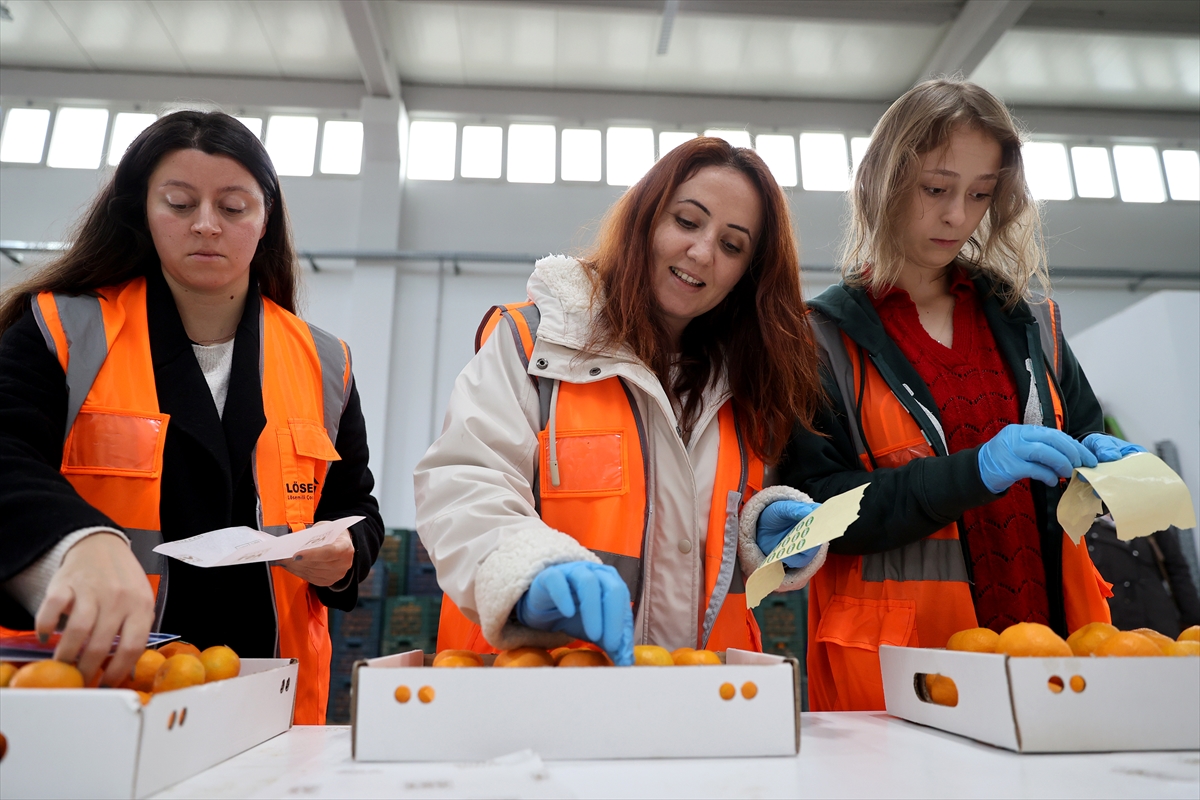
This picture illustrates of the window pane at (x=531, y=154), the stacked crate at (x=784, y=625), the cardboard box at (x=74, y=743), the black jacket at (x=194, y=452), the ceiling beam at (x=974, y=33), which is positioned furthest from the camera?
the window pane at (x=531, y=154)

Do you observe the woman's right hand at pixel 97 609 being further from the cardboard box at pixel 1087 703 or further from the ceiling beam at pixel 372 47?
the ceiling beam at pixel 372 47

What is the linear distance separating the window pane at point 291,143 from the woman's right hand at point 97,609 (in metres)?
7.90

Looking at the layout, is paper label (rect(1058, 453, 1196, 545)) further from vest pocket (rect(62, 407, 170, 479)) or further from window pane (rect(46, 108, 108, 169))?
window pane (rect(46, 108, 108, 169))

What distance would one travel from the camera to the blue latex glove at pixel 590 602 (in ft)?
3.16

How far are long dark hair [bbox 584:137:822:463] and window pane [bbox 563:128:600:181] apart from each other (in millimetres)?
6829

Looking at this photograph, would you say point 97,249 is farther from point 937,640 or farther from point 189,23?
point 189,23

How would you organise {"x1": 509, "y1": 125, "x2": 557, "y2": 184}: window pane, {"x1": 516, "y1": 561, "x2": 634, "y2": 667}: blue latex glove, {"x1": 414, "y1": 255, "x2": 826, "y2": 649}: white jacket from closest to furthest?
{"x1": 516, "y1": 561, "x2": 634, "y2": 667}: blue latex glove < {"x1": 414, "y1": 255, "x2": 826, "y2": 649}: white jacket < {"x1": 509, "y1": 125, "x2": 557, "y2": 184}: window pane

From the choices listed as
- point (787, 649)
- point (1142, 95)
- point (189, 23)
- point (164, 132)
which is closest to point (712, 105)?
point (1142, 95)

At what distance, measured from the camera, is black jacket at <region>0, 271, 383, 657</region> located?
4.20 feet

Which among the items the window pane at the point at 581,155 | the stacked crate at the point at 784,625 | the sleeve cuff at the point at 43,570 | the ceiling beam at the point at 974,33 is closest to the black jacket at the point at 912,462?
the sleeve cuff at the point at 43,570

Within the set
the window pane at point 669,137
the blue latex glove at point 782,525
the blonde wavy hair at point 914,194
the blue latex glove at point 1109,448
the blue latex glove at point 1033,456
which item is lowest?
the blue latex glove at point 782,525

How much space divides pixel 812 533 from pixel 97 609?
827mm

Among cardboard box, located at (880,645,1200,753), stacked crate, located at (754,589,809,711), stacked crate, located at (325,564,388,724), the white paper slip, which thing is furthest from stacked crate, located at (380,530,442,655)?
cardboard box, located at (880,645,1200,753)

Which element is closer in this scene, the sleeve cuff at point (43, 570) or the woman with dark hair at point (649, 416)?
the sleeve cuff at point (43, 570)
